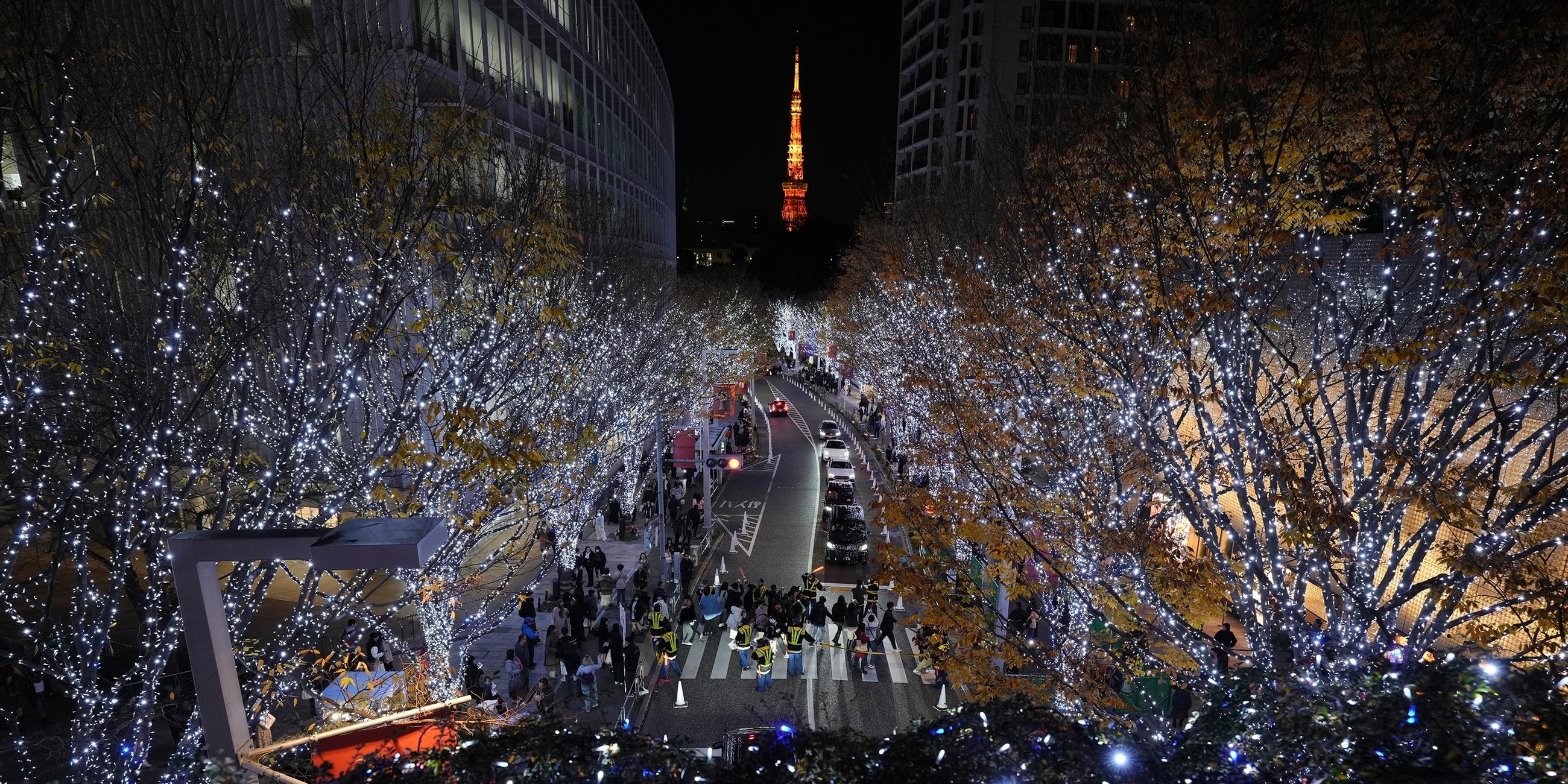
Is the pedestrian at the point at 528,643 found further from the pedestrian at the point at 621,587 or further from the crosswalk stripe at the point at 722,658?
the crosswalk stripe at the point at 722,658

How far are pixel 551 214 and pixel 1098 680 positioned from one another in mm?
9392

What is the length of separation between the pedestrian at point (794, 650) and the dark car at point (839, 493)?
22.6ft

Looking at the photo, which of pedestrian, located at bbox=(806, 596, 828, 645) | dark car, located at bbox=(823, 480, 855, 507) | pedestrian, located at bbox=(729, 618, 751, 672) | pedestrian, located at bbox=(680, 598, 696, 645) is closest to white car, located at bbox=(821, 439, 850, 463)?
dark car, located at bbox=(823, 480, 855, 507)

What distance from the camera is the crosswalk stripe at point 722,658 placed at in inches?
453

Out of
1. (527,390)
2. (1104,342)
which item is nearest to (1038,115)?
(1104,342)

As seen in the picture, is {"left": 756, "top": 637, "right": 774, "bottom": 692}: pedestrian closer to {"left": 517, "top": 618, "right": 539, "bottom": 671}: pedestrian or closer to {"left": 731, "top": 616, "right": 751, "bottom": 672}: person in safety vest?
{"left": 731, "top": 616, "right": 751, "bottom": 672}: person in safety vest

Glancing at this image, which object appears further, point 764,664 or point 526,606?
point 526,606

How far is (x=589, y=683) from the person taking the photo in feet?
34.6

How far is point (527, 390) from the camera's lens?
915cm

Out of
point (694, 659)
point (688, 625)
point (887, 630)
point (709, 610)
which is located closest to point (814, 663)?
point (887, 630)

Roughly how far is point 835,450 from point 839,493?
506 centimetres

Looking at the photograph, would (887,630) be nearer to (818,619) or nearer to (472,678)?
(818,619)

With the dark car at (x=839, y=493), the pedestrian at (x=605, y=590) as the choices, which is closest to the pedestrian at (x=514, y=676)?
the pedestrian at (x=605, y=590)

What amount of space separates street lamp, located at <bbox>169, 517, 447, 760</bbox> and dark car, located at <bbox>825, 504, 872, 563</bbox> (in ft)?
43.8
